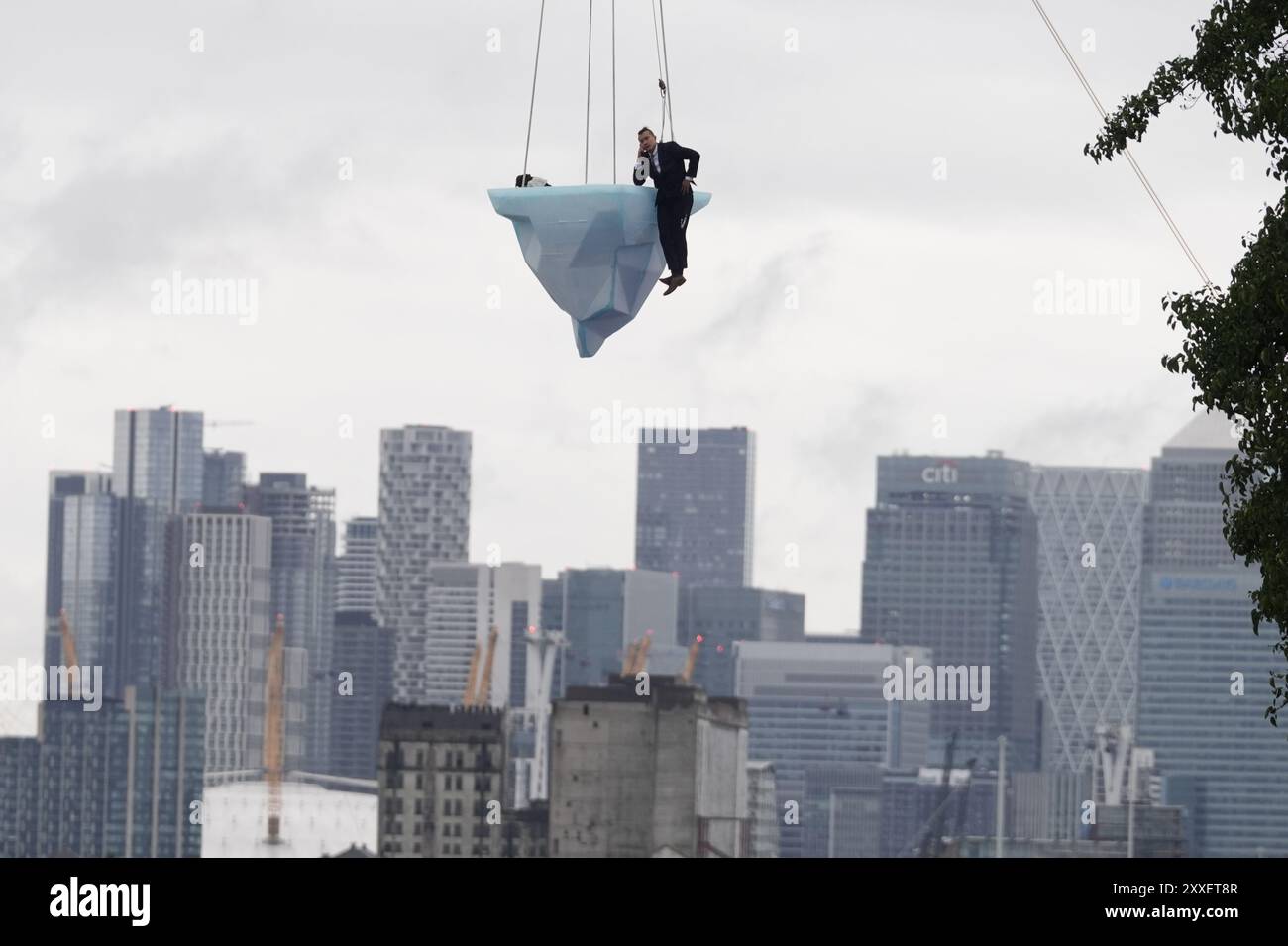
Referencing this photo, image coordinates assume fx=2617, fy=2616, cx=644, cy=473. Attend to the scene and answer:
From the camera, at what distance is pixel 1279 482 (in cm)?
2428

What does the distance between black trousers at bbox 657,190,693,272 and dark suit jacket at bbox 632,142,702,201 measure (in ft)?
0.13

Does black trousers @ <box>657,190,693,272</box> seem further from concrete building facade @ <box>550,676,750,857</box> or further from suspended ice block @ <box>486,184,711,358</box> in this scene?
concrete building facade @ <box>550,676,750,857</box>

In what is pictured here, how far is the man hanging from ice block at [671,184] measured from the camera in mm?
24172

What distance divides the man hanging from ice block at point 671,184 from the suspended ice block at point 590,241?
0.57 ft

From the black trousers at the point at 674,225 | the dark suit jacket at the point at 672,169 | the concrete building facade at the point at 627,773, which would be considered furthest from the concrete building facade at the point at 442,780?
the dark suit jacket at the point at 672,169
